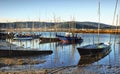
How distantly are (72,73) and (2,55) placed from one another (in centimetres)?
1536

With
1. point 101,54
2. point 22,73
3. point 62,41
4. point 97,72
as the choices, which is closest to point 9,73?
point 22,73

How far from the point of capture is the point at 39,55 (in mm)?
36438

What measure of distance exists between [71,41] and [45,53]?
39070 mm

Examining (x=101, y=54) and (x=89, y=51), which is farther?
(x=101, y=54)

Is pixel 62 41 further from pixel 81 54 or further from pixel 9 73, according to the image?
pixel 9 73

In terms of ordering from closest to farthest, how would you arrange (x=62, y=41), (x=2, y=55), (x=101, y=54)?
(x=2, y=55) → (x=101, y=54) → (x=62, y=41)

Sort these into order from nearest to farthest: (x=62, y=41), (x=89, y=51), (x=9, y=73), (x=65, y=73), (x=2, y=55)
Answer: (x=9, y=73)
(x=65, y=73)
(x=2, y=55)
(x=89, y=51)
(x=62, y=41)

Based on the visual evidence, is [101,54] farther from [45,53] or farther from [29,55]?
[29,55]

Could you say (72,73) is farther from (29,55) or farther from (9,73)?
(29,55)

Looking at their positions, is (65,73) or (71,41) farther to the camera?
(71,41)

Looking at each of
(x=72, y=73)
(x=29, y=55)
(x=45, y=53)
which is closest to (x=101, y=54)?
(x=45, y=53)

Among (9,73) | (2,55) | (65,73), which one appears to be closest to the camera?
(9,73)

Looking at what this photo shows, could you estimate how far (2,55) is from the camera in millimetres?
34406

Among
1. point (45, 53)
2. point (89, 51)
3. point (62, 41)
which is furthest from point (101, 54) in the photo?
point (62, 41)
